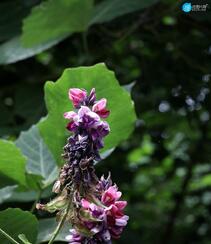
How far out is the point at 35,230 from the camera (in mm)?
935

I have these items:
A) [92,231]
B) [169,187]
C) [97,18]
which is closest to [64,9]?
[97,18]

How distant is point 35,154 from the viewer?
1.22m

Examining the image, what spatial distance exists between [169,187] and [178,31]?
1081 mm

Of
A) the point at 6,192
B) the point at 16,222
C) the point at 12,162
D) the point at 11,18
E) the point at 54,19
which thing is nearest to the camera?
the point at 16,222

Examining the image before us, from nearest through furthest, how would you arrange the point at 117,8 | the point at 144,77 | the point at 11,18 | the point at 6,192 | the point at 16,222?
1. the point at 16,222
2. the point at 6,192
3. the point at 117,8
4. the point at 11,18
5. the point at 144,77

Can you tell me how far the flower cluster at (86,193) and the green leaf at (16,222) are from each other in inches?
4.6

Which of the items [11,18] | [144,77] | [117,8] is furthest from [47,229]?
[144,77]

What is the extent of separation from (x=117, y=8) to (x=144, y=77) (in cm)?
60

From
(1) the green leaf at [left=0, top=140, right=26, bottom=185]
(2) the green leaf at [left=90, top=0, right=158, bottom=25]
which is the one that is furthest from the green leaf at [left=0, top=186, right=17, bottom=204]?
(2) the green leaf at [left=90, top=0, right=158, bottom=25]

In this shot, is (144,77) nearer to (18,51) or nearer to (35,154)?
(18,51)

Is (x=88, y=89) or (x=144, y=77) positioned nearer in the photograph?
(x=88, y=89)

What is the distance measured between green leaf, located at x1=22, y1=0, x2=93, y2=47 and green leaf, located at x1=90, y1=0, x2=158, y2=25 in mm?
66

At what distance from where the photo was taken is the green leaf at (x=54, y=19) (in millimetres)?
1366

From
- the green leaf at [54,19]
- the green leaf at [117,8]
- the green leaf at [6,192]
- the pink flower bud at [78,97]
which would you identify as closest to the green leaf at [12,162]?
the green leaf at [6,192]
